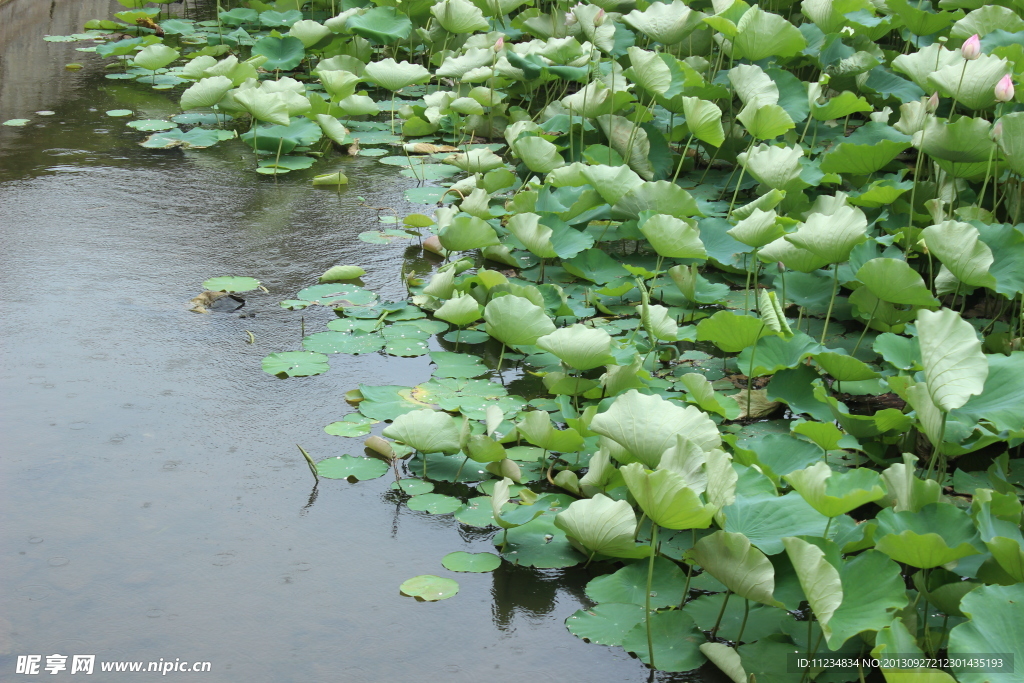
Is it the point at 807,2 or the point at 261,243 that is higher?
the point at 807,2

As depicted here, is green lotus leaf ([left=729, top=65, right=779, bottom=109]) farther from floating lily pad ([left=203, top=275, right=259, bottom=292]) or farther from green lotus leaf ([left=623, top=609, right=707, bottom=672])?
green lotus leaf ([left=623, top=609, right=707, bottom=672])

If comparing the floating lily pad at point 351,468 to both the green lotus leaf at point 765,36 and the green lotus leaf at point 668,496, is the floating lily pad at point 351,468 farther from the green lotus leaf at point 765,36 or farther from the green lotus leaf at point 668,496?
the green lotus leaf at point 765,36

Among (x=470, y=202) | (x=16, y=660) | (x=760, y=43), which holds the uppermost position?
(x=760, y=43)

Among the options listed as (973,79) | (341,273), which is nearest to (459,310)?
(341,273)

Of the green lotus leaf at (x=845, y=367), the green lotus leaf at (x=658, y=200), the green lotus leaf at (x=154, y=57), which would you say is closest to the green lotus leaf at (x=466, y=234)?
the green lotus leaf at (x=658, y=200)

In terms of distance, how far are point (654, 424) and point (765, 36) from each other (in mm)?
1998

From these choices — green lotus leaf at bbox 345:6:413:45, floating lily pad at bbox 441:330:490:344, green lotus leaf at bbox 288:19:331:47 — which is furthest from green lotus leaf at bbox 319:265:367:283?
green lotus leaf at bbox 288:19:331:47

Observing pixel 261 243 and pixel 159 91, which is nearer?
pixel 261 243

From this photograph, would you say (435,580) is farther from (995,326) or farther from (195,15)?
(195,15)

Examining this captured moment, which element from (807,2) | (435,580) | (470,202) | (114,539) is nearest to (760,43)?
(807,2)

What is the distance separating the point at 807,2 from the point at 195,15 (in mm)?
3819

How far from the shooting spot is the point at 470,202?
8.11ft

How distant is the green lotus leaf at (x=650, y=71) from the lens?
2510mm

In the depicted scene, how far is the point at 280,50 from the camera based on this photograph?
13.3 ft
